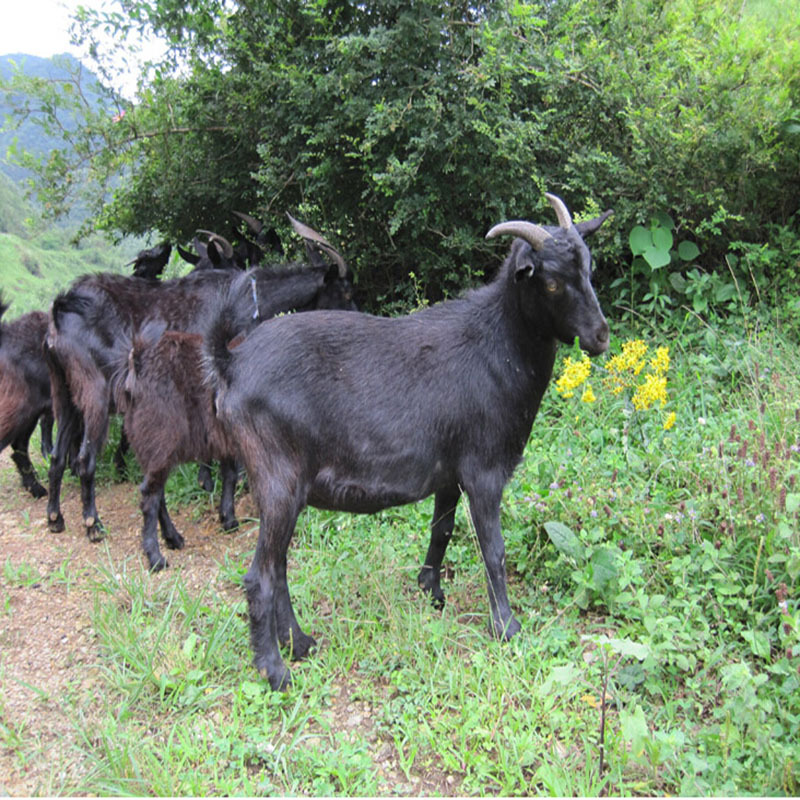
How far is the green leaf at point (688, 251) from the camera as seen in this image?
571 centimetres

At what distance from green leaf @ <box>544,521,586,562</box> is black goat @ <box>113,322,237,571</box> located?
2066mm

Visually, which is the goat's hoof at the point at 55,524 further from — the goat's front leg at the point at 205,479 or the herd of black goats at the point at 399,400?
the herd of black goats at the point at 399,400

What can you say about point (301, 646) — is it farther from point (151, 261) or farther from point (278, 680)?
point (151, 261)

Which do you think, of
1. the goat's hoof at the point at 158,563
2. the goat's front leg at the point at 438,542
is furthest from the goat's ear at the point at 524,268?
the goat's hoof at the point at 158,563

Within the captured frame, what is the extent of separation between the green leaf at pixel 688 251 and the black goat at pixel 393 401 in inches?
101

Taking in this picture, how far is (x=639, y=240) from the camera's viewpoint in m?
5.59

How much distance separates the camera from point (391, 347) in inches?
134

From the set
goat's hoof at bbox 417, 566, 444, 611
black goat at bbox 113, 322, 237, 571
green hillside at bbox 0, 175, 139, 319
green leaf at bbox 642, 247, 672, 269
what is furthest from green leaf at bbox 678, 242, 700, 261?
green hillside at bbox 0, 175, 139, 319

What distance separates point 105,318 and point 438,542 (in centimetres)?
311

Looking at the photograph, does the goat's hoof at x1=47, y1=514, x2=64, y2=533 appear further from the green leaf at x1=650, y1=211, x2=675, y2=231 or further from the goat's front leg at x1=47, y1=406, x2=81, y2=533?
the green leaf at x1=650, y1=211, x2=675, y2=231

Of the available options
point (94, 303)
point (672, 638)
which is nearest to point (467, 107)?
point (94, 303)

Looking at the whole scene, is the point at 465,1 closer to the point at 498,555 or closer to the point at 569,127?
the point at 569,127

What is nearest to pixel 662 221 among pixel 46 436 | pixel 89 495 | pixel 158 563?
pixel 158 563

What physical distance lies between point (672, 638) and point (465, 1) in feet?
15.6
